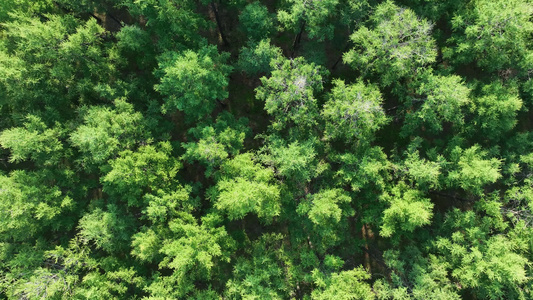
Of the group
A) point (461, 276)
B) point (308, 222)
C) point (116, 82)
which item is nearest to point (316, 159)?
point (308, 222)

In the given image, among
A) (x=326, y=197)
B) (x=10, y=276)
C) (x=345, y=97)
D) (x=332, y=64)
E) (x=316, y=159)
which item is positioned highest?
(x=332, y=64)

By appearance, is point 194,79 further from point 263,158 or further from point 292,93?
point 263,158

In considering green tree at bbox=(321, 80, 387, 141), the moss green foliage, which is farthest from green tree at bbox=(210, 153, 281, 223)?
green tree at bbox=(321, 80, 387, 141)

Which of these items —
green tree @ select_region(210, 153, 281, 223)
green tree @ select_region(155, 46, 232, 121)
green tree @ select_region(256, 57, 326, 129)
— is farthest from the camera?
green tree @ select_region(256, 57, 326, 129)

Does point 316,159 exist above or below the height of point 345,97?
below

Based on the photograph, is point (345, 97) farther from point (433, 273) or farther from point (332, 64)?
point (433, 273)

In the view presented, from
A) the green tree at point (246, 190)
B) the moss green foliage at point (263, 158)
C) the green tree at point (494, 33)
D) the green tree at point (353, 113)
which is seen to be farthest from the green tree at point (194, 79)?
the green tree at point (494, 33)

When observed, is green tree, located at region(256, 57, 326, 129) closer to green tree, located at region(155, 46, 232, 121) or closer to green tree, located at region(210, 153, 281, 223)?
green tree, located at region(155, 46, 232, 121)

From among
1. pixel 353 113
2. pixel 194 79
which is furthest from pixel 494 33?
pixel 194 79

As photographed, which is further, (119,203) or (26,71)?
(119,203)
